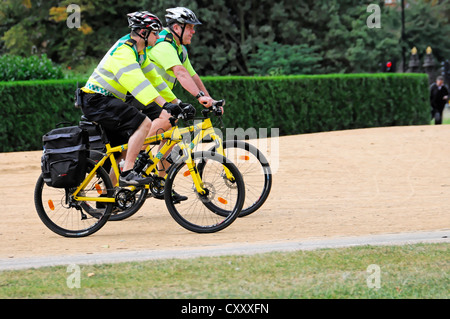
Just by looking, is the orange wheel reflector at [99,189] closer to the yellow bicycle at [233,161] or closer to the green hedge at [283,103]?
the yellow bicycle at [233,161]

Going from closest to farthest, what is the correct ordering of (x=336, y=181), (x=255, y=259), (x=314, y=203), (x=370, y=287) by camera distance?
(x=370, y=287) < (x=255, y=259) < (x=314, y=203) < (x=336, y=181)

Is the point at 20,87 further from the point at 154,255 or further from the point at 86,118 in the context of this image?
the point at 154,255

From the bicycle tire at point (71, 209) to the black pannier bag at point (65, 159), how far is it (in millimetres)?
130

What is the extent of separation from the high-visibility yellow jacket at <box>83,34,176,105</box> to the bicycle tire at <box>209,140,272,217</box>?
40.5 inches

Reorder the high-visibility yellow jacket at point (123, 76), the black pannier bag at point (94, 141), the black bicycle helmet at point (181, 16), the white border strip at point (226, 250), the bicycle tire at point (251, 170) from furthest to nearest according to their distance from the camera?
the bicycle tire at point (251, 170) < the black bicycle helmet at point (181, 16) < the black pannier bag at point (94, 141) < the high-visibility yellow jacket at point (123, 76) < the white border strip at point (226, 250)

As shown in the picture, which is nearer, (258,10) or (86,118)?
(86,118)

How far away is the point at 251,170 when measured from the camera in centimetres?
830

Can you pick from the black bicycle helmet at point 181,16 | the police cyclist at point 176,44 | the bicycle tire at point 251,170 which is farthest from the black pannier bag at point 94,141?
the black bicycle helmet at point 181,16

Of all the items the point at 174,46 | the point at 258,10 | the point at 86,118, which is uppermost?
the point at 174,46

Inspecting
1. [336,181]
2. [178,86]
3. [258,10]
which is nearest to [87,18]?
[258,10]

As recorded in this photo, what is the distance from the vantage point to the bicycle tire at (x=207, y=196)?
7430 mm

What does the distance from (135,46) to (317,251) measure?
8.24 feet

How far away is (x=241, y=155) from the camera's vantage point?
8.15m

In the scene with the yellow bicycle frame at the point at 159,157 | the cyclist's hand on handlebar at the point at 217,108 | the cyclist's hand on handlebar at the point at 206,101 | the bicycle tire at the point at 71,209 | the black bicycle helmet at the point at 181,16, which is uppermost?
the black bicycle helmet at the point at 181,16
